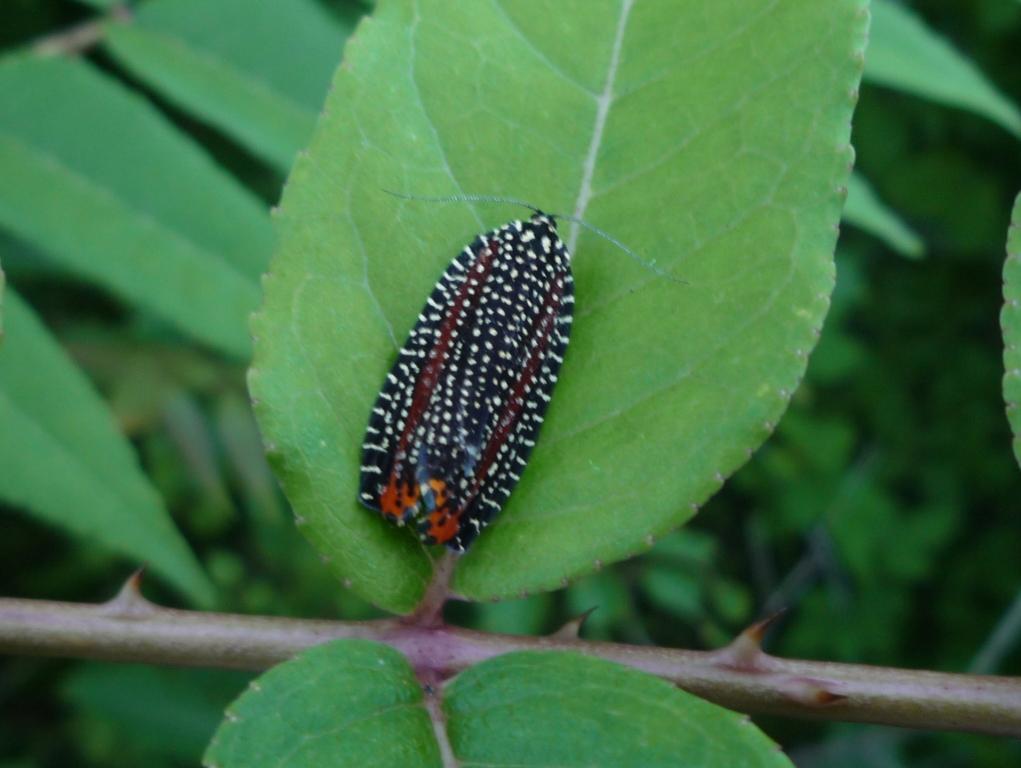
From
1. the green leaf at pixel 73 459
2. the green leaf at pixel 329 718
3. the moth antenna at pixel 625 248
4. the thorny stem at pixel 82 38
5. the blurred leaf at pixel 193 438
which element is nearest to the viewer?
the green leaf at pixel 329 718

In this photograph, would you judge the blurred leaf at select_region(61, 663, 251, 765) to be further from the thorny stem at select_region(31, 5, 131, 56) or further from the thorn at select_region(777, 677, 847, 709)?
the thorn at select_region(777, 677, 847, 709)

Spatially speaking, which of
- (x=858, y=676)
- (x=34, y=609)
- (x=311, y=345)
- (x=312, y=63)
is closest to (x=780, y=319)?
(x=858, y=676)

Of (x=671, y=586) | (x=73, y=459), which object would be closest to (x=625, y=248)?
(x=73, y=459)

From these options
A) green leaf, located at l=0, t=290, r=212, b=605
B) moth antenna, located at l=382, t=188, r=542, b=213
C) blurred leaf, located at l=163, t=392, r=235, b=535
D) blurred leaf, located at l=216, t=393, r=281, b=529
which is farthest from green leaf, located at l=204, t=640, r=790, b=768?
blurred leaf, located at l=163, t=392, r=235, b=535

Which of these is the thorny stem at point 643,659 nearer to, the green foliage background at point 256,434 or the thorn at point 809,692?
the thorn at point 809,692

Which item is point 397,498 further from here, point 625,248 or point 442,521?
point 625,248

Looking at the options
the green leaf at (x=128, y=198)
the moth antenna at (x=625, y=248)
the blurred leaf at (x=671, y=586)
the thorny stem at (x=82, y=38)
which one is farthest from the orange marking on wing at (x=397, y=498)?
the blurred leaf at (x=671, y=586)

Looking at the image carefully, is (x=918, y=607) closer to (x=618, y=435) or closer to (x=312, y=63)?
(x=312, y=63)
